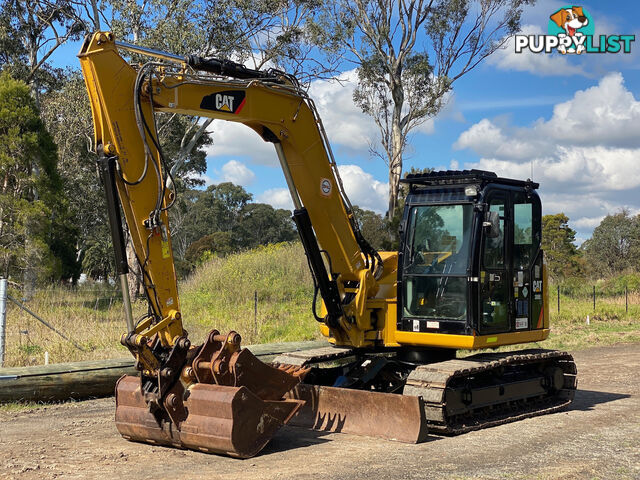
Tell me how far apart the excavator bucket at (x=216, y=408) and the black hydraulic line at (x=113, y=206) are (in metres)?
1.17

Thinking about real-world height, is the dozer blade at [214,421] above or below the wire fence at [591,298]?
below

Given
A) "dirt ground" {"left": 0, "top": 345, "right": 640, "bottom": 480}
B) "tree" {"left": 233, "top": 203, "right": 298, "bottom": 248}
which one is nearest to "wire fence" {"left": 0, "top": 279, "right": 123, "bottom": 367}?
"dirt ground" {"left": 0, "top": 345, "right": 640, "bottom": 480}

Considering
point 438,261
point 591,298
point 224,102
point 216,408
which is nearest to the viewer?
point 216,408

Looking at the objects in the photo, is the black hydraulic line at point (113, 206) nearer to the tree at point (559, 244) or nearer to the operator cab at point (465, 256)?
the operator cab at point (465, 256)

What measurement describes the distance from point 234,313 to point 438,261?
11.0m

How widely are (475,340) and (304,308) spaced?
13.0 meters

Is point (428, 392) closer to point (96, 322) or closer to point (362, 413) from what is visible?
point (362, 413)

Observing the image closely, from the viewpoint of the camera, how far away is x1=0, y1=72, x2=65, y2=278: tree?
74.8 ft

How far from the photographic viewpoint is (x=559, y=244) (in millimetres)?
48719

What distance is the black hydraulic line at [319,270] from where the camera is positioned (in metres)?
9.23

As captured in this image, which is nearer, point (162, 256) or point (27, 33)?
point (162, 256)

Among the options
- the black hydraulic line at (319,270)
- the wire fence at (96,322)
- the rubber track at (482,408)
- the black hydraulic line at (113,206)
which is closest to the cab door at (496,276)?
the rubber track at (482,408)

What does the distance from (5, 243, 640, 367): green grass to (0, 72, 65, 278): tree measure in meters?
3.32

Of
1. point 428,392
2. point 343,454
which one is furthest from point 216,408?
point 428,392
